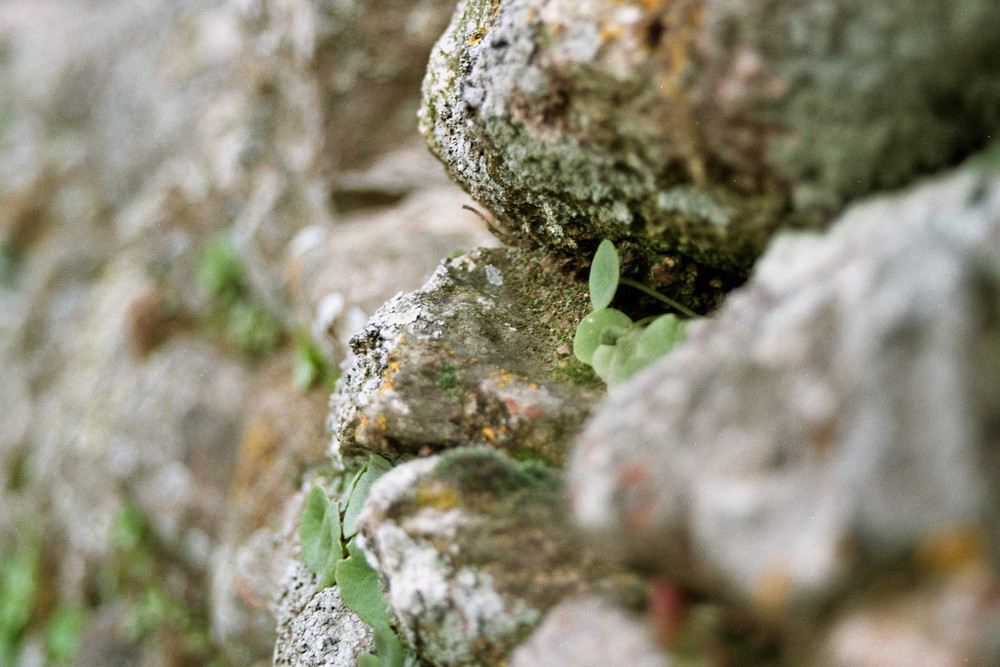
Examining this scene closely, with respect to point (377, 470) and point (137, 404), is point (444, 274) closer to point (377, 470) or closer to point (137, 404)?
point (377, 470)

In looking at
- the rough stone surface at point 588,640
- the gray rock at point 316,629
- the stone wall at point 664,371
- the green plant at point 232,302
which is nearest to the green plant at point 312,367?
the stone wall at point 664,371

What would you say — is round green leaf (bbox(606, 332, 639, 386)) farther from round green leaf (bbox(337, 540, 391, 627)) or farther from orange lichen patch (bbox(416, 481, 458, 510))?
round green leaf (bbox(337, 540, 391, 627))

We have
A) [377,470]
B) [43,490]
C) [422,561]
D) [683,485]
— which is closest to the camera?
[683,485]

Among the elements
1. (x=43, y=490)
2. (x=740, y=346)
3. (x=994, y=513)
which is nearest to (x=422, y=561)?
(x=740, y=346)

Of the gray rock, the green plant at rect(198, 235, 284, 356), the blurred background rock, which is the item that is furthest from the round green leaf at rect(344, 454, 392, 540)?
the green plant at rect(198, 235, 284, 356)

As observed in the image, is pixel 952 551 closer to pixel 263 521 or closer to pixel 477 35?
pixel 477 35

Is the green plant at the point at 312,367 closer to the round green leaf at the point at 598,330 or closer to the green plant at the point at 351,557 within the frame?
the green plant at the point at 351,557
